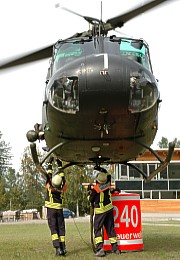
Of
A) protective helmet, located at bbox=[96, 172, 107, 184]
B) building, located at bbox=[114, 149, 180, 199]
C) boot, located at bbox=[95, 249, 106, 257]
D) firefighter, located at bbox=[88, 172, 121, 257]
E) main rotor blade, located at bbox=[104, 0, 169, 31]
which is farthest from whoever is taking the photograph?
building, located at bbox=[114, 149, 180, 199]

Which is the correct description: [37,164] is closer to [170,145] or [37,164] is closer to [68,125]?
[68,125]

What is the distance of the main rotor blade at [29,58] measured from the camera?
791cm

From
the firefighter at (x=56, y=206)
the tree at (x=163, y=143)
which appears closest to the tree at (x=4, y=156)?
the tree at (x=163, y=143)

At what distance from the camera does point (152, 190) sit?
133 ft

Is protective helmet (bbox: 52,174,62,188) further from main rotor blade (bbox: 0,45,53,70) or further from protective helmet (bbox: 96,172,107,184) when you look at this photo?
main rotor blade (bbox: 0,45,53,70)

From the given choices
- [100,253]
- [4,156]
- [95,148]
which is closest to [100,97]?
[95,148]

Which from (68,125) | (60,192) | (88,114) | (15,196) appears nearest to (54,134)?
(68,125)

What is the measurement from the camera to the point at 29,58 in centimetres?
822

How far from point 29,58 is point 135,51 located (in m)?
2.09

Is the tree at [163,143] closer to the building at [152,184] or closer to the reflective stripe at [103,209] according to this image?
the building at [152,184]

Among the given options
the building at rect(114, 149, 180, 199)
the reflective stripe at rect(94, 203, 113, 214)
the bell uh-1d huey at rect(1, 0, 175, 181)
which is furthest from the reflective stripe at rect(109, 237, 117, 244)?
the building at rect(114, 149, 180, 199)

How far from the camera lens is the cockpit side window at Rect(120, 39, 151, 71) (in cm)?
765

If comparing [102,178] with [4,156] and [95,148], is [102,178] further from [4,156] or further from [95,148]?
[4,156]

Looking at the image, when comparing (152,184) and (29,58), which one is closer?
(29,58)
